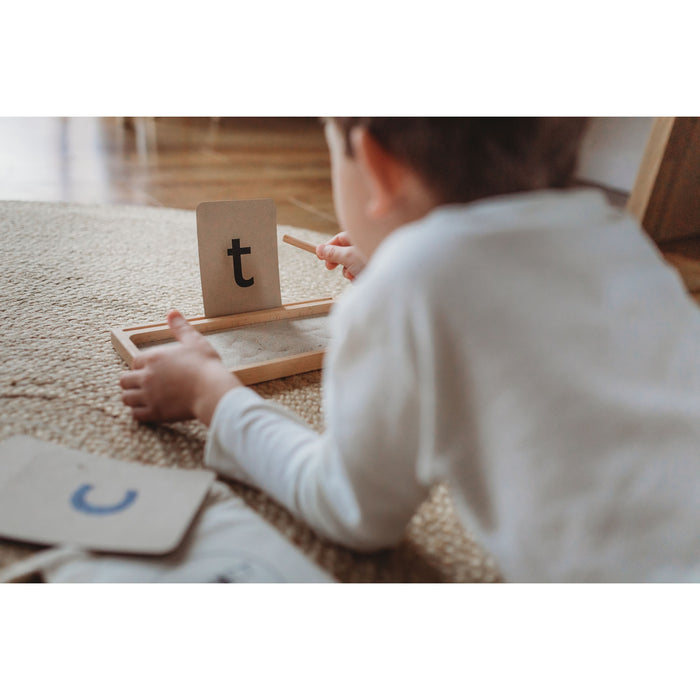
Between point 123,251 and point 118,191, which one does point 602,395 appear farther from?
point 118,191

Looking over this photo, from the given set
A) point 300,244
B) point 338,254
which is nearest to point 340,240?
point 338,254

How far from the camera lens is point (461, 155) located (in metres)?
0.43

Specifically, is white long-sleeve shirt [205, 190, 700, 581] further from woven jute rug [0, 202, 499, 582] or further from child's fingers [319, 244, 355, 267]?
child's fingers [319, 244, 355, 267]

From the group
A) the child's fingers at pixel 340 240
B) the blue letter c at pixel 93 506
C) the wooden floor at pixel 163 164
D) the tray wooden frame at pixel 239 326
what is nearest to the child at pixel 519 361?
the blue letter c at pixel 93 506

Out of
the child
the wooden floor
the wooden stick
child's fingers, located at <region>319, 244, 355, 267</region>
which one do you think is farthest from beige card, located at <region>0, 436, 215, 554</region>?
the wooden floor

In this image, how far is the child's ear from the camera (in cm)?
45

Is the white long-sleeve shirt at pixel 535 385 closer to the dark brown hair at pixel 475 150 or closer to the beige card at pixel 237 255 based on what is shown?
the dark brown hair at pixel 475 150

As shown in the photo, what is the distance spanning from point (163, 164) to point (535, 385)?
1813 mm

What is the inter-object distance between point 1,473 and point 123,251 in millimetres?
687

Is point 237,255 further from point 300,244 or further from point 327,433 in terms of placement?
point 327,433

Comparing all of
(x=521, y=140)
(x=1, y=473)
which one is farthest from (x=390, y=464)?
(x=1, y=473)

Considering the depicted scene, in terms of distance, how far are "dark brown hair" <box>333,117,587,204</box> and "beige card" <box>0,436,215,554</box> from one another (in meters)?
0.34

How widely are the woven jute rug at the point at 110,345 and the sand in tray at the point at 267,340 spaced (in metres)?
0.05

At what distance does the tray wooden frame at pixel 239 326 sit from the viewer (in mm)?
797
